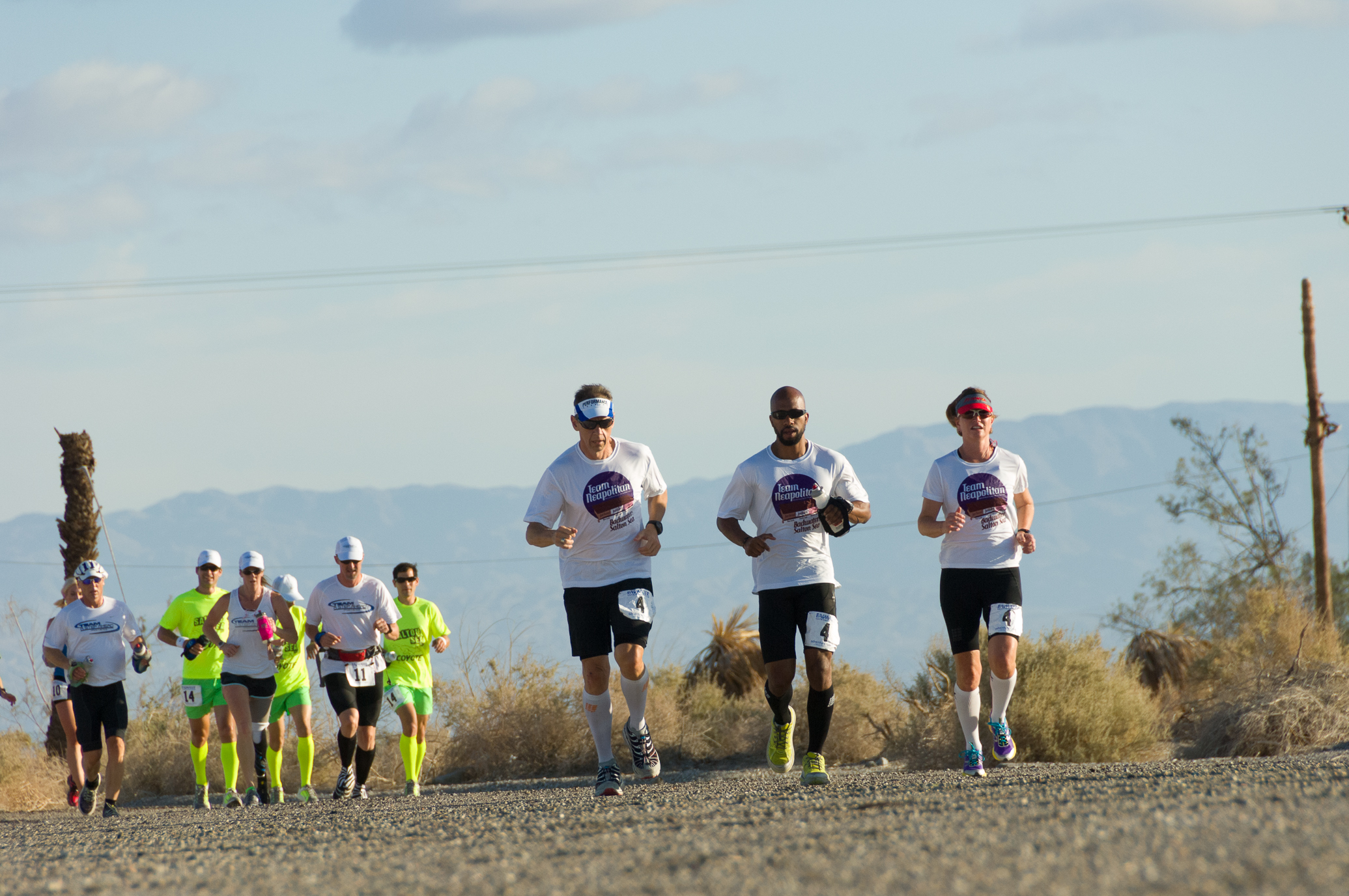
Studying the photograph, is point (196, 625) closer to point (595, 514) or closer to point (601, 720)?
point (601, 720)

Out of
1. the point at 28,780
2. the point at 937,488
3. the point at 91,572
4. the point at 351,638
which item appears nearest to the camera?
the point at 937,488

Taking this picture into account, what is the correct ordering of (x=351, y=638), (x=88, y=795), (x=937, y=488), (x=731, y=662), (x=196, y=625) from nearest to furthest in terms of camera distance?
(x=937, y=488) → (x=351, y=638) → (x=196, y=625) → (x=88, y=795) → (x=731, y=662)

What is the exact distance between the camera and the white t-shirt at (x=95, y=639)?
12.0 metres

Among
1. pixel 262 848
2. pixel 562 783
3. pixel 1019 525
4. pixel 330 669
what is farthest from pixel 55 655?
pixel 1019 525

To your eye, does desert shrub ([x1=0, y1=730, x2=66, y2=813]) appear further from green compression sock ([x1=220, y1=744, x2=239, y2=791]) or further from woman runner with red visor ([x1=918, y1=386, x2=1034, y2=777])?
woman runner with red visor ([x1=918, y1=386, x2=1034, y2=777])

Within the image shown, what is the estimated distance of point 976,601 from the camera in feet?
30.1

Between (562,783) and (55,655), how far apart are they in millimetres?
5013

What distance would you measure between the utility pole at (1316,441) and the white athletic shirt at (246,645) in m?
19.6

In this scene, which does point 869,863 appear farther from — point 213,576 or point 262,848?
point 213,576

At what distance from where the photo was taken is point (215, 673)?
1256cm

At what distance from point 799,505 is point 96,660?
21.6 ft

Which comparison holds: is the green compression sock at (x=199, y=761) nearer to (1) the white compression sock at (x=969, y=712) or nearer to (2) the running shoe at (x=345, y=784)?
(2) the running shoe at (x=345, y=784)

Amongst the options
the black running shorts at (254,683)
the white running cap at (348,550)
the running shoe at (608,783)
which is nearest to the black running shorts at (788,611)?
the running shoe at (608,783)

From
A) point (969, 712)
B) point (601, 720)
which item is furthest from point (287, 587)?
point (969, 712)
